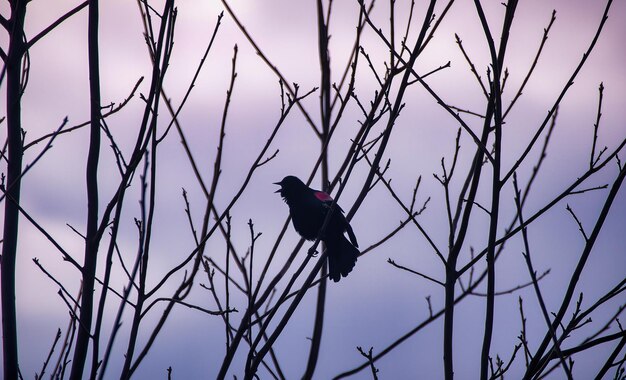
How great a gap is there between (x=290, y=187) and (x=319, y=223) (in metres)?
0.64

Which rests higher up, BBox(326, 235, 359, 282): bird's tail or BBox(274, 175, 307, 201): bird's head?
BBox(274, 175, 307, 201): bird's head

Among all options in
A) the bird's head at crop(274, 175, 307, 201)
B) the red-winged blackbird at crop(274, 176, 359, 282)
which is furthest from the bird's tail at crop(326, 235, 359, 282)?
the bird's head at crop(274, 175, 307, 201)

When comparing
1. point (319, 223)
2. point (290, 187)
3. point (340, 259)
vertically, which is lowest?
point (340, 259)

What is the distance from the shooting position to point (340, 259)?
5.30 m

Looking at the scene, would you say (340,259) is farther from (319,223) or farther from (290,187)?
(290,187)

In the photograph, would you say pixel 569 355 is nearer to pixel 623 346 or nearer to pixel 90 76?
pixel 623 346

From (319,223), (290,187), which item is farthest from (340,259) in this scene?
(290,187)

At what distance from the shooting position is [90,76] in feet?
7.38

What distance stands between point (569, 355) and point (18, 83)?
225cm

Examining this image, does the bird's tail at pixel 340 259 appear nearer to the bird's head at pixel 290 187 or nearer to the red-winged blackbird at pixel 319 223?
the red-winged blackbird at pixel 319 223

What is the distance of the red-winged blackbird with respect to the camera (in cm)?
527

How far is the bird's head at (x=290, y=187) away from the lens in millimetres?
6441

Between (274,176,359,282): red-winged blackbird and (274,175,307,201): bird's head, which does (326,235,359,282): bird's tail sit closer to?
(274,176,359,282): red-winged blackbird

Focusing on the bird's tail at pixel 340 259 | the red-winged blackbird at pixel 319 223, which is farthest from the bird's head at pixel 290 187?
the bird's tail at pixel 340 259
